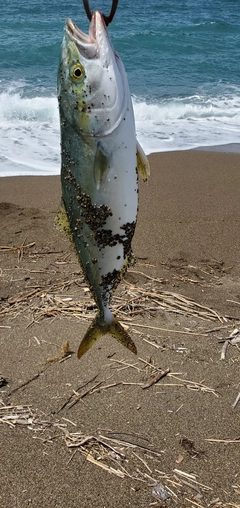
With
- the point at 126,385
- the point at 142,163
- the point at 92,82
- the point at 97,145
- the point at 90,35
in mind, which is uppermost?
the point at 90,35

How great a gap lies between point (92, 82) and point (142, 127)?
1145 cm

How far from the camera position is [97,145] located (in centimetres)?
249

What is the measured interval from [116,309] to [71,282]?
29.5 inches

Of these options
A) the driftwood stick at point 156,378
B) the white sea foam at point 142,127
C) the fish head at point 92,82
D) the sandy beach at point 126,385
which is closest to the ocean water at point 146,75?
the white sea foam at point 142,127

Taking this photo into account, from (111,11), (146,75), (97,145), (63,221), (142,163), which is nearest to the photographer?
(111,11)

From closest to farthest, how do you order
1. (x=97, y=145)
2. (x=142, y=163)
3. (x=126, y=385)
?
(x=97, y=145) < (x=142, y=163) < (x=126, y=385)

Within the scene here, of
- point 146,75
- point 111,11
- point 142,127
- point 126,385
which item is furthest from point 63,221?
point 146,75

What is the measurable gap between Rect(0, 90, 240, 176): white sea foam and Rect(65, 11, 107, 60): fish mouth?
25.4 feet

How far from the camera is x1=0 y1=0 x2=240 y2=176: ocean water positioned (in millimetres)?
12266

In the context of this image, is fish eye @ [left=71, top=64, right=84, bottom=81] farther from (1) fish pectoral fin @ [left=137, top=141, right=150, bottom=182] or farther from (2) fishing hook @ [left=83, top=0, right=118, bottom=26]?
(1) fish pectoral fin @ [left=137, top=141, right=150, bottom=182]

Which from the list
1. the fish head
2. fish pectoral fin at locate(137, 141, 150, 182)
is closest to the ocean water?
fish pectoral fin at locate(137, 141, 150, 182)

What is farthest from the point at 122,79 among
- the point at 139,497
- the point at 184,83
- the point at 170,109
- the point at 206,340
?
the point at 184,83

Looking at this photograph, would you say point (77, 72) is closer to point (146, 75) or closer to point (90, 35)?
point (90, 35)

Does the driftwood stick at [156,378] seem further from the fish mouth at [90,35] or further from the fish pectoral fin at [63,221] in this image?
the fish mouth at [90,35]
